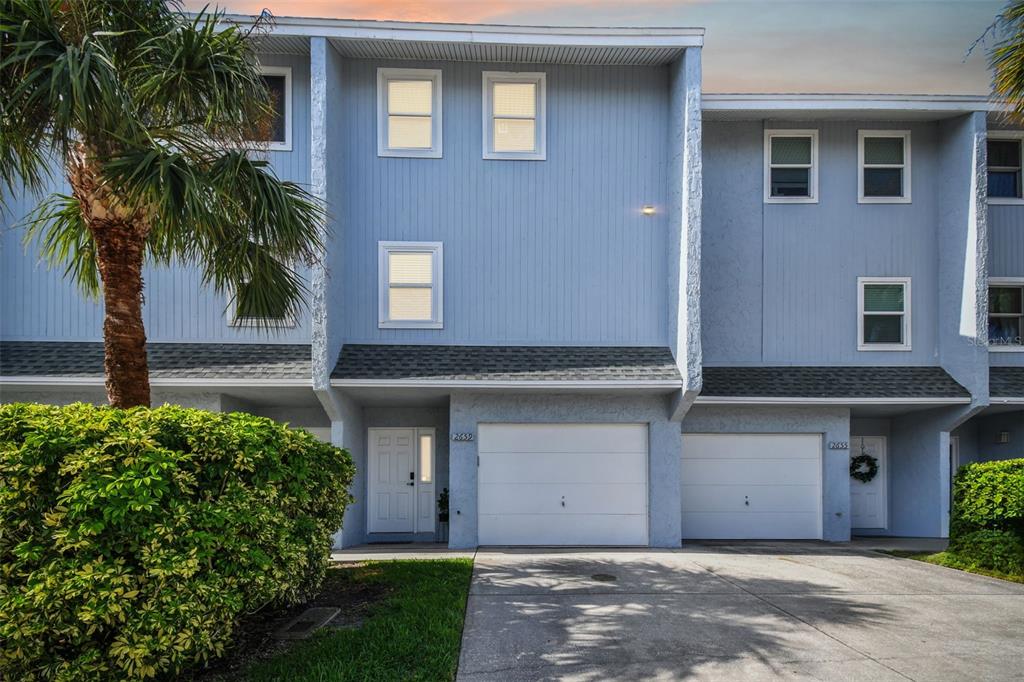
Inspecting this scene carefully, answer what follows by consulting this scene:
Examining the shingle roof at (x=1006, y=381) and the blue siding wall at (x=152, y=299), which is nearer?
the blue siding wall at (x=152, y=299)

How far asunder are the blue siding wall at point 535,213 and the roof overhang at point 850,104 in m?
1.49

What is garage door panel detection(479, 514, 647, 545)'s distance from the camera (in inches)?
513

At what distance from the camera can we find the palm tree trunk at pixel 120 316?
7.76m

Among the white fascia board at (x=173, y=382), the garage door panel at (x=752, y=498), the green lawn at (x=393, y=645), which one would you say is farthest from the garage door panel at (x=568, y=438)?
the green lawn at (x=393, y=645)

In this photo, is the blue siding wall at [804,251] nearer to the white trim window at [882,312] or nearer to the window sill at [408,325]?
the white trim window at [882,312]

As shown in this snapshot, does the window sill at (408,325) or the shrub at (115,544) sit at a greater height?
the window sill at (408,325)

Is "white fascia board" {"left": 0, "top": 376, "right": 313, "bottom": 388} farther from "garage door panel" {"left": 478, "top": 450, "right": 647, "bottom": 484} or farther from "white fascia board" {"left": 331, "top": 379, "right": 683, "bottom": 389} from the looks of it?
"garage door panel" {"left": 478, "top": 450, "right": 647, "bottom": 484}

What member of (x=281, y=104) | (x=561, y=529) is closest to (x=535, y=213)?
(x=281, y=104)

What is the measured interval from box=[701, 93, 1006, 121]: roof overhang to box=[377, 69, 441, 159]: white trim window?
5.12 metres

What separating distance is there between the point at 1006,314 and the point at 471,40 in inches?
473

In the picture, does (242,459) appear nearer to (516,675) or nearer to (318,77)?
(516,675)

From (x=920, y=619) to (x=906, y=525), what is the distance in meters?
7.67

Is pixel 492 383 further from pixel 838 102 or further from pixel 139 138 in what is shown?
pixel 838 102

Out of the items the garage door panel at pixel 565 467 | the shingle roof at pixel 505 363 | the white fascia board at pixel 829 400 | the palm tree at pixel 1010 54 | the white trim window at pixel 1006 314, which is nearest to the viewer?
the palm tree at pixel 1010 54
